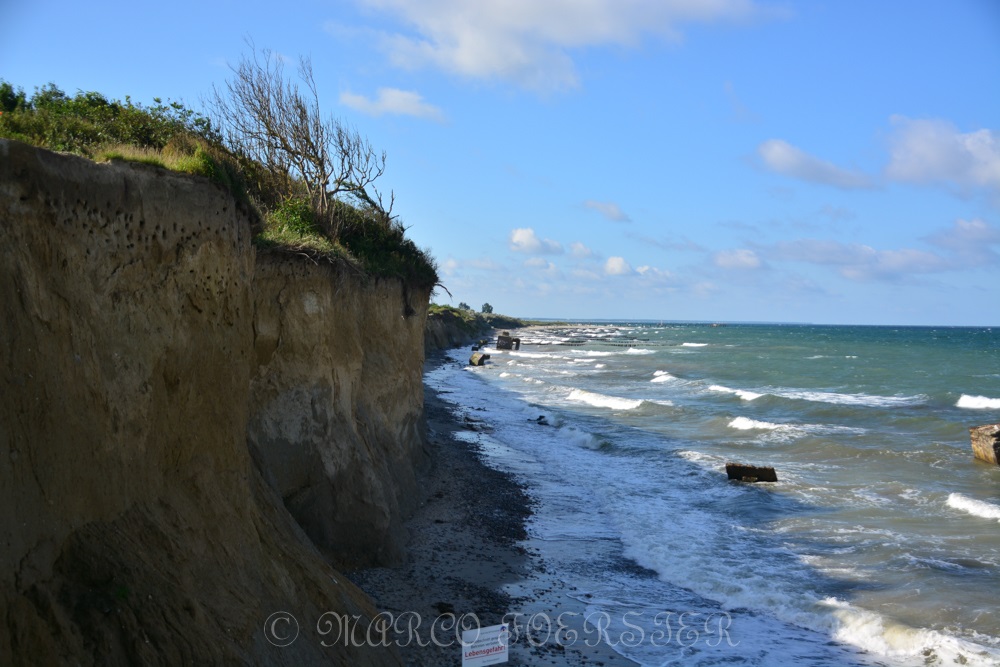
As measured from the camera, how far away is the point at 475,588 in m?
11.8

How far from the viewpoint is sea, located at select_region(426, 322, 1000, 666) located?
11188 mm

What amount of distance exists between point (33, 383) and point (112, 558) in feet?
4.88

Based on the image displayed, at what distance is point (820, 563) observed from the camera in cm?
1428

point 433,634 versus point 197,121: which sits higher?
point 197,121

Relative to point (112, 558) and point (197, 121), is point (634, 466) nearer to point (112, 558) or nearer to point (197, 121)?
point (197, 121)

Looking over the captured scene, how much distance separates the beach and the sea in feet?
0.91

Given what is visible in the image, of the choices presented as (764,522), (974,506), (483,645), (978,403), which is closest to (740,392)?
(978,403)

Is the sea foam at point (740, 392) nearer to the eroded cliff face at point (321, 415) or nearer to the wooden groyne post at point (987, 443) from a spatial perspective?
the wooden groyne post at point (987, 443)

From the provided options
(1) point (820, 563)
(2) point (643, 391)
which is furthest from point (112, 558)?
(2) point (643, 391)

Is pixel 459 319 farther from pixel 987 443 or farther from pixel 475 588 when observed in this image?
pixel 475 588

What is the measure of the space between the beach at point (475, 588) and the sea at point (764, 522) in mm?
277

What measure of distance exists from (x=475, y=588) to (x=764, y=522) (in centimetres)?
817

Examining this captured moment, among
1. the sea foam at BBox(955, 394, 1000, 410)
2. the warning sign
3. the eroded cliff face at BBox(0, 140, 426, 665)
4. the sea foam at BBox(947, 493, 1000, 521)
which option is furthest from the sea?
the eroded cliff face at BBox(0, 140, 426, 665)

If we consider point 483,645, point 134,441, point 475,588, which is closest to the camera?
point 134,441
